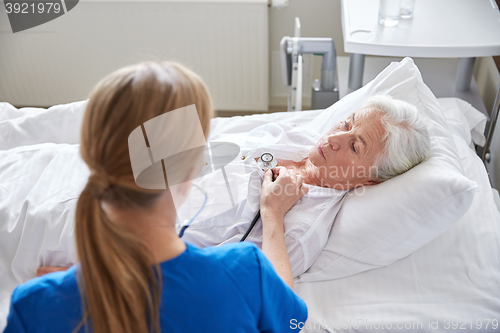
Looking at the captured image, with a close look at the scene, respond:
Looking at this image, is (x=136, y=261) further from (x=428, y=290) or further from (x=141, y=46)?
(x=141, y=46)

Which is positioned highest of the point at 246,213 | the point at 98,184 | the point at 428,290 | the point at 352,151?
the point at 98,184

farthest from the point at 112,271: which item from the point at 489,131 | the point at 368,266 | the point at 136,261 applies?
the point at 489,131

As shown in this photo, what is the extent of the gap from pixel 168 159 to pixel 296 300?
0.42 m

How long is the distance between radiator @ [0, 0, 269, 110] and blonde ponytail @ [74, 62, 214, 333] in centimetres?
193

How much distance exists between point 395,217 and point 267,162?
438mm

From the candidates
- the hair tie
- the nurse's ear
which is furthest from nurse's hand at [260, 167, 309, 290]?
the hair tie

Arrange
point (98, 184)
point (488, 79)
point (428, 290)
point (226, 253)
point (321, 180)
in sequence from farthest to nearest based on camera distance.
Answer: point (488, 79) < point (321, 180) < point (428, 290) < point (226, 253) < point (98, 184)

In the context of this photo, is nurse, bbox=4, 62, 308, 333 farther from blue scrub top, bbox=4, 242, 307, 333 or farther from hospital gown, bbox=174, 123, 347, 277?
hospital gown, bbox=174, 123, 347, 277

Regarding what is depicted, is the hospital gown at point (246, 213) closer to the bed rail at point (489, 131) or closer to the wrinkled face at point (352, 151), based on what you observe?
the wrinkled face at point (352, 151)

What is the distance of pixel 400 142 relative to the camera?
3.94ft

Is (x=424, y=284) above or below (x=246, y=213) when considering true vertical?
below

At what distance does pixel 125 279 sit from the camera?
619mm

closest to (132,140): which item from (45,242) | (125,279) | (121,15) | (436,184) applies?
(125,279)

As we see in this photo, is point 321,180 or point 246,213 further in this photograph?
point 321,180
